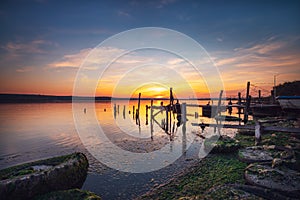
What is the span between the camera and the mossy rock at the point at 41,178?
5.18 meters

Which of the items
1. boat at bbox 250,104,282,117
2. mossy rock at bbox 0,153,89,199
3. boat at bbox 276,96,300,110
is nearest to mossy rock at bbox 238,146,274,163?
mossy rock at bbox 0,153,89,199

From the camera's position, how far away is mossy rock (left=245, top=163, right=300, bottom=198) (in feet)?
16.1

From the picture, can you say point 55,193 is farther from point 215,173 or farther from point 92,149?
point 92,149

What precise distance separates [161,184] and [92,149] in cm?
770

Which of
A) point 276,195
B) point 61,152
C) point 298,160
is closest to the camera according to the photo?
point 276,195

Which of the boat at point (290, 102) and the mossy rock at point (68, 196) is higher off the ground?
the boat at point (290, 102)

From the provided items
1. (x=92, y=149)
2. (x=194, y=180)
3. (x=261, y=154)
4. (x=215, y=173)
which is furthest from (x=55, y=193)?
(x=261, y=154)

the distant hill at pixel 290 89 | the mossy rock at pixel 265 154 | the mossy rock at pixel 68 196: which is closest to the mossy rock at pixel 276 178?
the mossy rock at pixel 265 154

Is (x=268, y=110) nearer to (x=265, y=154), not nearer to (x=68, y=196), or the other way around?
A: (x=265, y=154)

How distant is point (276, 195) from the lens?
4543 millimetres

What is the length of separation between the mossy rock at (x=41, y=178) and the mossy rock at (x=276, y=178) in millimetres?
6755

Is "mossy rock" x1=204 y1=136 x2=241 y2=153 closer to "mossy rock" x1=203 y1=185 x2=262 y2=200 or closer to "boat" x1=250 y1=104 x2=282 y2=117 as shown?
"mossy rock" x1=203 y1=185 x2=262 y2=200

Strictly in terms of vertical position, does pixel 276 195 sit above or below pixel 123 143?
above

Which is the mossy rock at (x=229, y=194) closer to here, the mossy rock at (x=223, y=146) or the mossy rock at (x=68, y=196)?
the mossy rock at (x=68, y=196)
